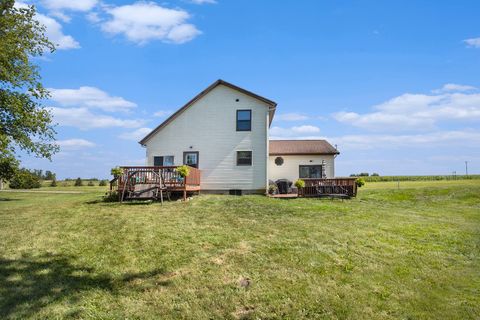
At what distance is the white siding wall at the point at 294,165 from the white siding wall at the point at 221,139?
7644mm

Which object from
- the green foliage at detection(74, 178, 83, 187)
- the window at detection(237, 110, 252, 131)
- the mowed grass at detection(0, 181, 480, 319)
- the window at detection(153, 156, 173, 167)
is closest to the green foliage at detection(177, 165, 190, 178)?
the mowed grass at detection(0, 181, 480, 319)

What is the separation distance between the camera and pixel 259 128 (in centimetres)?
2169

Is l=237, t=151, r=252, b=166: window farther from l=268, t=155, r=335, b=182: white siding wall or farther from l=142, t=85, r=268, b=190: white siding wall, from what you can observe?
l=268, t=155, r=335, b=182: white siding wall

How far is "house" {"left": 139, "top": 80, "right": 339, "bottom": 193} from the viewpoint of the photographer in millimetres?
21578

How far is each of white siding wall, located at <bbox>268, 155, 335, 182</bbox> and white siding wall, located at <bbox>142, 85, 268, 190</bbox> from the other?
7644 mm

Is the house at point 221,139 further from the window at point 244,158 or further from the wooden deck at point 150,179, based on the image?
the wooden deck at point 150,179

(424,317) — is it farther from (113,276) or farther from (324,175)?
(324,175)

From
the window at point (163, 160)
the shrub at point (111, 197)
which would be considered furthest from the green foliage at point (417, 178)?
the shrub at point (111, 197)

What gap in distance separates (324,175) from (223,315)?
22.3 m

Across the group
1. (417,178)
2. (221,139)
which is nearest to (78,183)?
(221,139)

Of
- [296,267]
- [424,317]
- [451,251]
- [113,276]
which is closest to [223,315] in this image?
[296,267]

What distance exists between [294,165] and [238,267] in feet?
69.6

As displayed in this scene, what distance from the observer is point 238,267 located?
321 inches

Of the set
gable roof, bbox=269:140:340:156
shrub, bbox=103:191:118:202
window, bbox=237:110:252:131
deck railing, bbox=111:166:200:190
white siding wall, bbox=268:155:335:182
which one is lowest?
shrub, bbox=103:191:118:202
